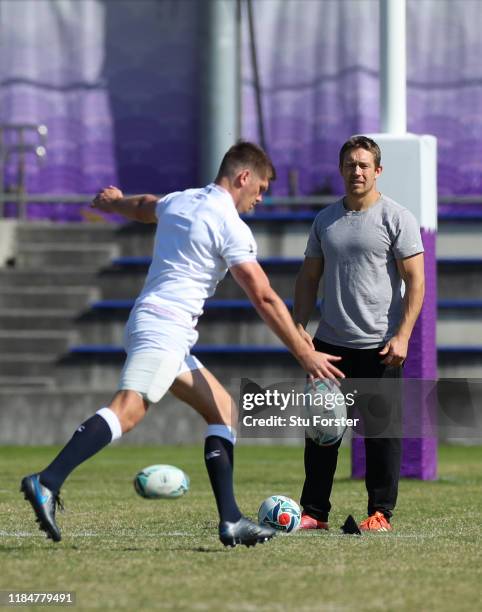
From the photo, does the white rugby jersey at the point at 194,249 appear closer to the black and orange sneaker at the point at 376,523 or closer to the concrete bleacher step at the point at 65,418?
the black and orange sneaker at the point at 376,523

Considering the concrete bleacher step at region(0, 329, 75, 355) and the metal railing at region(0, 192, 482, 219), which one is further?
the metal railing at region(0, 192, 482, 219)

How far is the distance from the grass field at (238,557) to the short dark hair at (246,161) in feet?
5.68

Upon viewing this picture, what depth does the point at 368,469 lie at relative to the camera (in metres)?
8.33

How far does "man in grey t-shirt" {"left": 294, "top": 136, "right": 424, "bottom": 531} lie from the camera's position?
815 centimetres

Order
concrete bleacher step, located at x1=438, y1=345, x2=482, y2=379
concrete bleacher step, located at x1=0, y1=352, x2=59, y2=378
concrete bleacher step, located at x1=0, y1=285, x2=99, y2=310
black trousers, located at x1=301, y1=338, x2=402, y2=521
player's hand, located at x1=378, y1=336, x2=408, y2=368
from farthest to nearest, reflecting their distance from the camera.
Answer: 1. concrete bleacher step, located at x1=0, y1=285, x2=99, y2=310
2. concrete bleacher step, located at x1=0, y1=352, x2=59, y2=378
3. concrete bleacher step, located at x1=438, y1=345, x2=482, y2=379
4. black trousers, located at x1=301, y1=338, x2=402, y2=521
5. player's hand, located at x1=378, y1=336, x2=408, y2=368

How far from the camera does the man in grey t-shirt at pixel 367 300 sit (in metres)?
8.15

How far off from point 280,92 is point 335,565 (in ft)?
50.1

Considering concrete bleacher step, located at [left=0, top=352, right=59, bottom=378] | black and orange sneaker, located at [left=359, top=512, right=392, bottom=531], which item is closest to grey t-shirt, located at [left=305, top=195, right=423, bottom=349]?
black and orange sneaker, located at [left=359, top=512, right=392, bottom=531]

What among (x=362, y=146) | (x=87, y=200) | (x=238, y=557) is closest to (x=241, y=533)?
(x=238, y=557)

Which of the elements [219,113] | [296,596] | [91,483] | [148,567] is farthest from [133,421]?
[219,113]

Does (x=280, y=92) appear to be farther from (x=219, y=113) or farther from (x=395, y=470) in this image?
(x=395, y=470)

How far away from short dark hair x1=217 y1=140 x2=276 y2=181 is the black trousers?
4.70 feet

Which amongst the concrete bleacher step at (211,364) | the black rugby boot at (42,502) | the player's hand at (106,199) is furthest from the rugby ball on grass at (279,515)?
the concrete bleacher step at (211,364)

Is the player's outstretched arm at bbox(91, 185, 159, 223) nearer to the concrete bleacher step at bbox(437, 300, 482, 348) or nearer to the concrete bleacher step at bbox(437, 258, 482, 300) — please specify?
the concrete bleacher step at bbox(437, 300, 482, 348)
